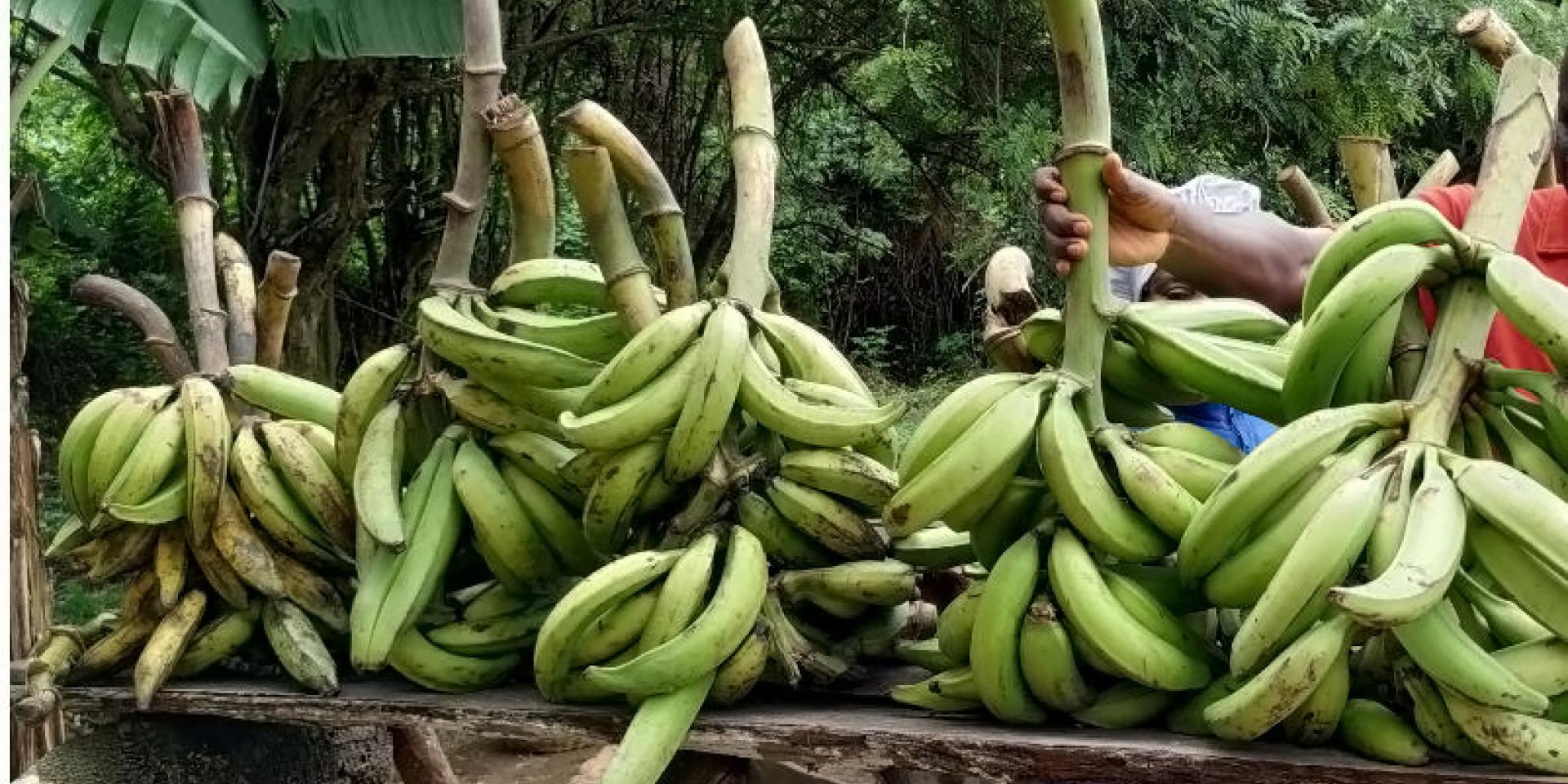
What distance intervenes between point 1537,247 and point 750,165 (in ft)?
3.88

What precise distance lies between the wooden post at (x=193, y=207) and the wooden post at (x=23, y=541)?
0.24m

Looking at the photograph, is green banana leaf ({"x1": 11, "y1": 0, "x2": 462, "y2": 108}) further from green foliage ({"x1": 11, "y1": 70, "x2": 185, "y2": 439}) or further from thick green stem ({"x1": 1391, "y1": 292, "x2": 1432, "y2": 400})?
green foliage ({"x1": 11, "y1": 70, "x2": 185, "y2": 439})

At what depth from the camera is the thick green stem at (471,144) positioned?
183 centimetres

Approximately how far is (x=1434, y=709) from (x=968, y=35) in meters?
5.30

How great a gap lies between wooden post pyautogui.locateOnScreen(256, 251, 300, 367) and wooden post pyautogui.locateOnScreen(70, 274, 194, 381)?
0.64 ft

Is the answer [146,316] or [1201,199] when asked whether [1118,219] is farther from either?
[146,316]

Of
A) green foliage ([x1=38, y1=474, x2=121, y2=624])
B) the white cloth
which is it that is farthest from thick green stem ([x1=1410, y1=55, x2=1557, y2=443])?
green foliage ([x1=38, y1=474, x2=121, y2=624])

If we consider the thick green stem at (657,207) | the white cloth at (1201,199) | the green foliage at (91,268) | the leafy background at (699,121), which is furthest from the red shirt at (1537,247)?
the green foliage at (91,268)

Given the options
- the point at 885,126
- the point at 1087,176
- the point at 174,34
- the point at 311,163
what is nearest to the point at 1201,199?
the point at 1087,176

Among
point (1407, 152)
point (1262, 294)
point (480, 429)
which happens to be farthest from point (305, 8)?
point (1407, 152)

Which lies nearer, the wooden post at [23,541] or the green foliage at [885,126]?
the wooden post at [23,541]

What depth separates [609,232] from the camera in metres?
1.81

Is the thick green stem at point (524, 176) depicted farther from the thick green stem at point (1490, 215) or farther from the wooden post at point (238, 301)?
the thick green stem at point (1490, 215)

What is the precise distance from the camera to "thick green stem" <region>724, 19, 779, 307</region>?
1.75m
